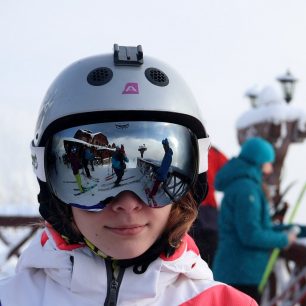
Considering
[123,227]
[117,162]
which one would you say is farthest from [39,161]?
[123,227]

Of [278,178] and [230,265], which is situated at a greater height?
[230,265]

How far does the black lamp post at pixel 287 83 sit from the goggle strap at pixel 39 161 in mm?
9420

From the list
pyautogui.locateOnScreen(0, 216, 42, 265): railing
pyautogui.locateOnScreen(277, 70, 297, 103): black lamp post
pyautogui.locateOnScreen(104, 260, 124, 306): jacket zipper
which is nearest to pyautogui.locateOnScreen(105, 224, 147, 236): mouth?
pyautogui.locateOnScreen(104, 260, 124, 306): jacket zipper

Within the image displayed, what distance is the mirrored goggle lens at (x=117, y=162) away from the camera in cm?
203

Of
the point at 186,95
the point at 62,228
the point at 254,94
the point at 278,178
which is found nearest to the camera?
the point at 62,228

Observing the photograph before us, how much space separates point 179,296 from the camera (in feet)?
6.66

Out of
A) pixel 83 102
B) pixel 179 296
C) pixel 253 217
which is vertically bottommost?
pixel 253 217

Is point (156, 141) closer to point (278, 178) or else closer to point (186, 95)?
point (186, 95)

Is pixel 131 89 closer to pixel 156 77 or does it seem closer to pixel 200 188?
pixel 156 77

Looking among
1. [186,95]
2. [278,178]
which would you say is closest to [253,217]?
[186,95]

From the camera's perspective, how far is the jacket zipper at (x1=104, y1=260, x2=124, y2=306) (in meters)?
1.96

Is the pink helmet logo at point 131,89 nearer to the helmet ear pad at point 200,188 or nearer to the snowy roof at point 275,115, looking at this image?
the helmet ear pad at point 200,188

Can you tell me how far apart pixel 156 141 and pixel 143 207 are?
0.68 feet

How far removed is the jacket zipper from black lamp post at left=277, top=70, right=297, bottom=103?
963cm
